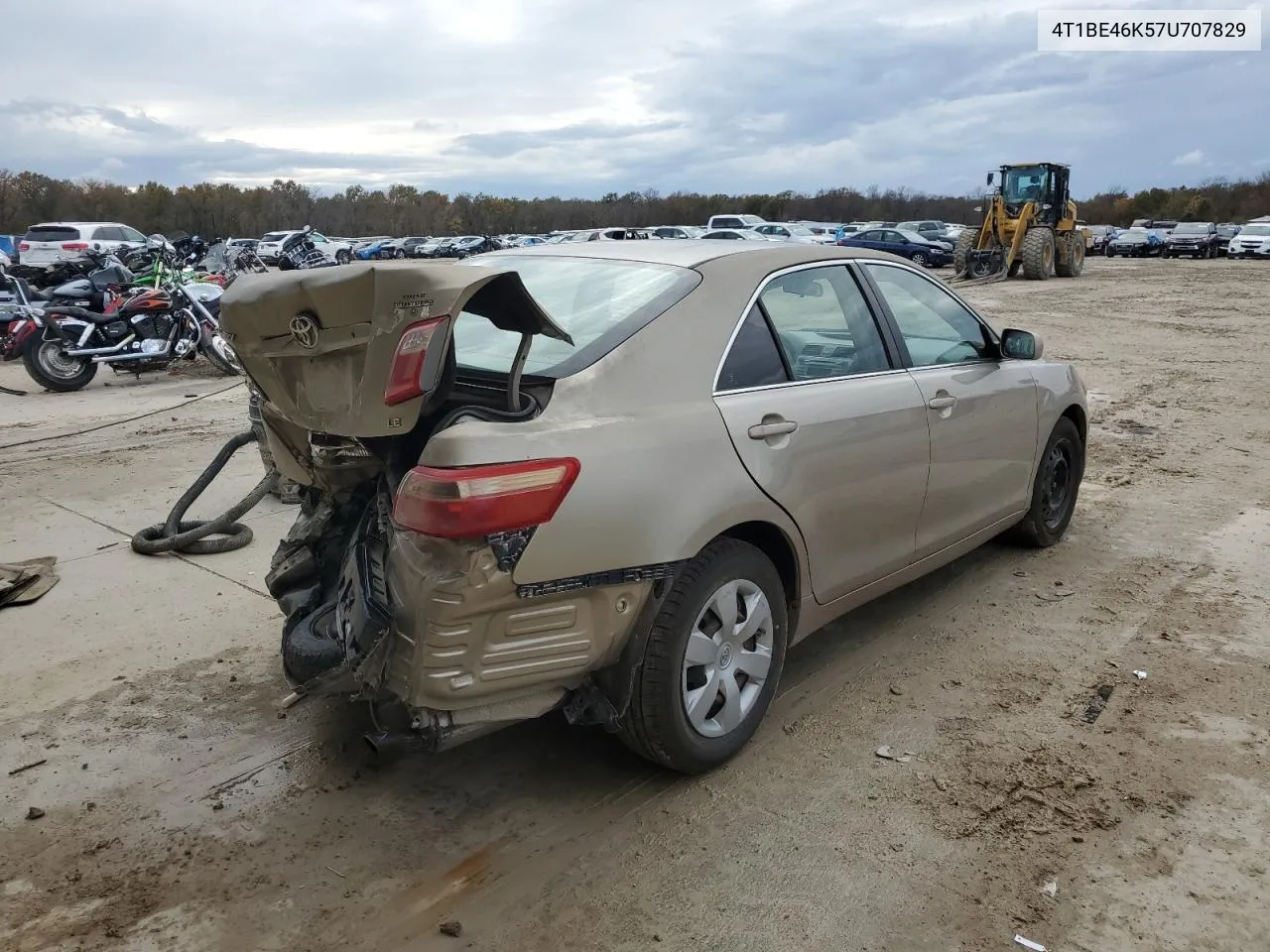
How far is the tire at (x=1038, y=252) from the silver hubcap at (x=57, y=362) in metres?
22.8

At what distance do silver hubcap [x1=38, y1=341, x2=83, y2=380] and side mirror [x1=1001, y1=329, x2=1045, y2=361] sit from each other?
35.4 ft

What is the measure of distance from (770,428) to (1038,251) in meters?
25.3

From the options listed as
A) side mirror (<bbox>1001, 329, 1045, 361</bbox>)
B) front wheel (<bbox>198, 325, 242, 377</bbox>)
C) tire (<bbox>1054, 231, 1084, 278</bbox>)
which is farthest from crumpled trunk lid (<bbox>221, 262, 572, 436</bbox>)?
tire (<bbox>1054, 231, 1084, 278</bbox>)

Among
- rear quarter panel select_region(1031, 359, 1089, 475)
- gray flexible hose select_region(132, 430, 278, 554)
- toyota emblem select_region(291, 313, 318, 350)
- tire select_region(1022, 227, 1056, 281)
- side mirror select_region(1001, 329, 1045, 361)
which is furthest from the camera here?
tire select_region(1022, 227, 1056, 281)

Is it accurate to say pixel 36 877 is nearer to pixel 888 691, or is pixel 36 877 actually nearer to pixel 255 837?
pixel 255 837

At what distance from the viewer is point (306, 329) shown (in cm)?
269

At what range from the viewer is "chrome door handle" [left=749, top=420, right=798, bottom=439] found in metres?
3.15

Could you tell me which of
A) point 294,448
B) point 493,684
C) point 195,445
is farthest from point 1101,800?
point 195,445

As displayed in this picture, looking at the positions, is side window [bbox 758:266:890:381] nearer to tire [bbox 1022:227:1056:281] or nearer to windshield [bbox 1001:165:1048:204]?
tire [bbox 1022:227:1056:281]

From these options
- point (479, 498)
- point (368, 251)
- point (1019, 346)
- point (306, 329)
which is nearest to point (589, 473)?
point (479, 498)

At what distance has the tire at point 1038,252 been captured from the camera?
84.2 feet

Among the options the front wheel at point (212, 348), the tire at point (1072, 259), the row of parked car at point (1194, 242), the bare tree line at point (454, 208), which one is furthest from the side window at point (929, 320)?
the bare tree line at point (454, 208)

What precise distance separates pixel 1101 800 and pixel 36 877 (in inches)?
125

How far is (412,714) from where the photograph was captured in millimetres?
2742
